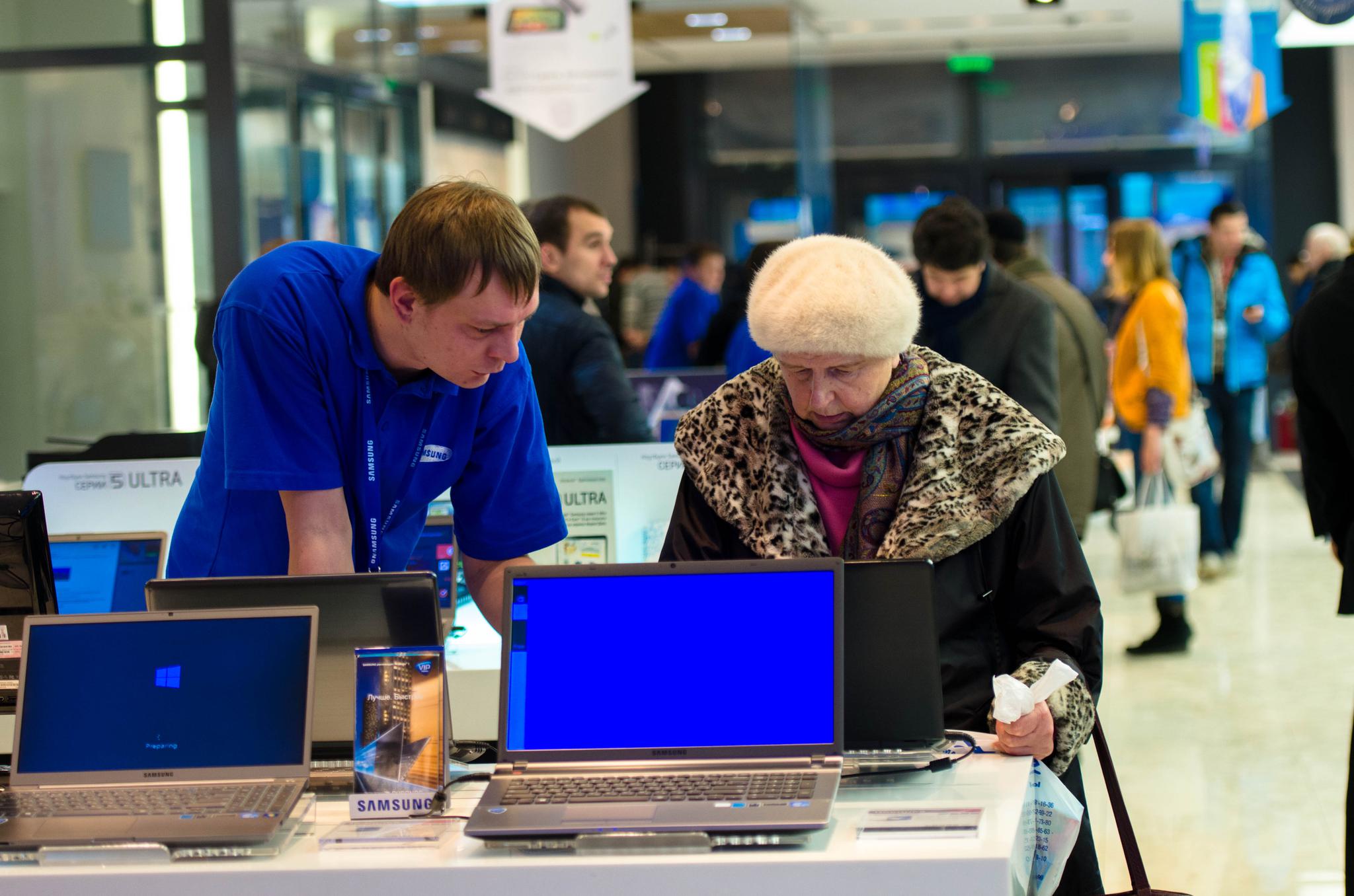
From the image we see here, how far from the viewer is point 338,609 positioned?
1.94 meters

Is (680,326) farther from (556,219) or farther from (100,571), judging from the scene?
(100,571)

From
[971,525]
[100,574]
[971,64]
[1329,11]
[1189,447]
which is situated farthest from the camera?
[971,64]

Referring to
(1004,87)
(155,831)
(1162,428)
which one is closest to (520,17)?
(1162,428)

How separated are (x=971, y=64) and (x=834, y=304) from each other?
44.4ft

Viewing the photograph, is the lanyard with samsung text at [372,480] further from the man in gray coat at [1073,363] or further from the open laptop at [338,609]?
the man in gray coat at [1073,363]

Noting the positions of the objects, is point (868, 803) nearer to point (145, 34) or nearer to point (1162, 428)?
point (1162, 428)

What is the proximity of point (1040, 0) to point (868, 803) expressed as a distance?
709cm

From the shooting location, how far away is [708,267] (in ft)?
29.2

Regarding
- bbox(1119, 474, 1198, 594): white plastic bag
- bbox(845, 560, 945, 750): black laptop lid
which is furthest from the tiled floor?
bbox(845, 560, 945, 750): black laptop lid

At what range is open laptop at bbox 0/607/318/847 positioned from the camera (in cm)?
184

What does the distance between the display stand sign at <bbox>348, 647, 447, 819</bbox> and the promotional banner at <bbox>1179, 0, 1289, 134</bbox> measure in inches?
217

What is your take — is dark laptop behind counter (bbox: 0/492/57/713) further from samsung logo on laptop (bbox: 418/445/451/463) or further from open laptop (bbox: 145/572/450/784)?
samsung logo on laptop (bbox: 418/445/451/463)

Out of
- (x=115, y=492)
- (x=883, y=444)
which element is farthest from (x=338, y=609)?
(x=115, y=492)

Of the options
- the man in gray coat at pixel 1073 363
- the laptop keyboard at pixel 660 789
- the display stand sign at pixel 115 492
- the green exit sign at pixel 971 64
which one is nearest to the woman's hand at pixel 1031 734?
the laptop keyboard at pixel 660 789
